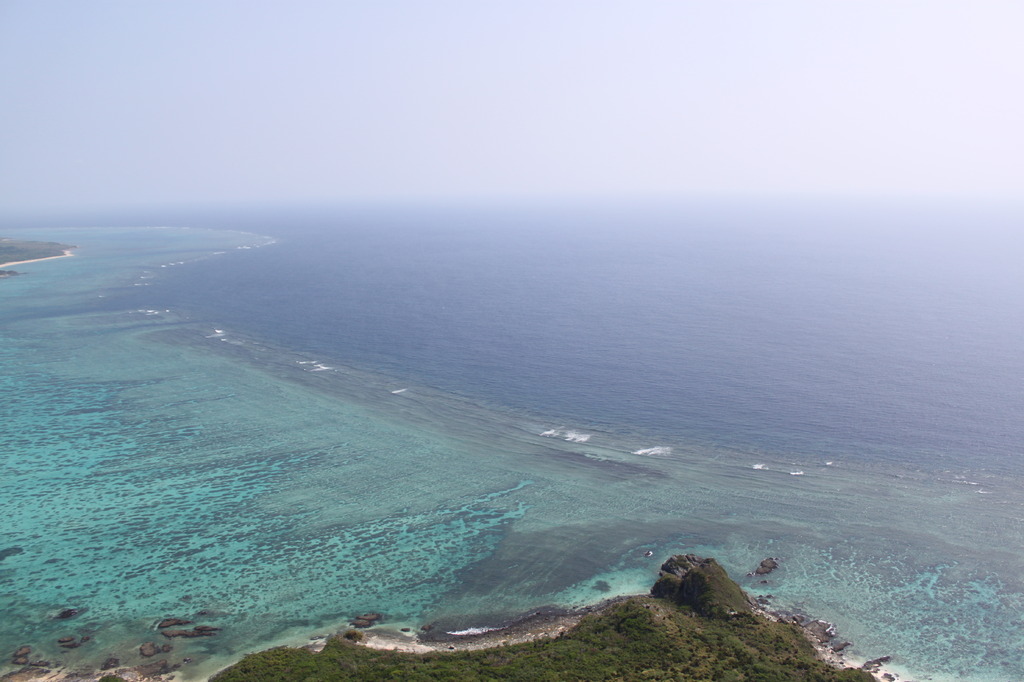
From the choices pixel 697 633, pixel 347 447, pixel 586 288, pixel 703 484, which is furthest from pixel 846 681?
pixel 586 288

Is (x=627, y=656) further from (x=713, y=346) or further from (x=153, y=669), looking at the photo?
(x=713, y=346)

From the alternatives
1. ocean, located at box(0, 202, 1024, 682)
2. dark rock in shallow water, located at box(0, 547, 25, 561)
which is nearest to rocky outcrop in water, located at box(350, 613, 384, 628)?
ocean, located at box(0, 202, 1024, 682)

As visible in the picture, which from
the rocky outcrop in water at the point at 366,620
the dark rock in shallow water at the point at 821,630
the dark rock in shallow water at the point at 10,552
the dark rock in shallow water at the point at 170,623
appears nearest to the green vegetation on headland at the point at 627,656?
the dark rock in shallow water at the point at 821,630

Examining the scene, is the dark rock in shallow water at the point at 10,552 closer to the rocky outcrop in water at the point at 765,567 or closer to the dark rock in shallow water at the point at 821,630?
the rocky outcrop in water at the point at 765,567

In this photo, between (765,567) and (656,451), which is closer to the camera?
(765,567)

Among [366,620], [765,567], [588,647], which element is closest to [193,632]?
[366,620]

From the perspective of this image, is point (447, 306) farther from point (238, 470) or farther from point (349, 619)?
point (349, 619)
